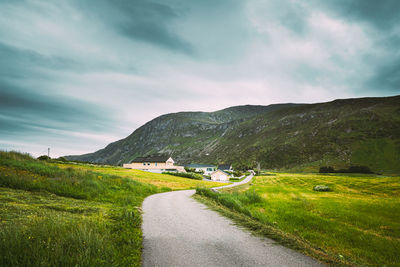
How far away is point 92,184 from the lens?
62.4 feet

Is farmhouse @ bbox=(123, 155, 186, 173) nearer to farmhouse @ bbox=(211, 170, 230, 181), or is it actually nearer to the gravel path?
farmhouse @ bbox=(211, 170, 230, 181)

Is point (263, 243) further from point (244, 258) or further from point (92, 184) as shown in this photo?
point (92, 184)

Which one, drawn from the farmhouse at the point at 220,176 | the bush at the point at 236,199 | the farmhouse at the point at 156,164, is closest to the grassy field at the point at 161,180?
the bush at the point at 236,199

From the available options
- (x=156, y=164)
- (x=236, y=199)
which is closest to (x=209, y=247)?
(x=236, y=199)

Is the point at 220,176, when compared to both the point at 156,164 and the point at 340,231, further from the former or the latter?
the point at 340,231

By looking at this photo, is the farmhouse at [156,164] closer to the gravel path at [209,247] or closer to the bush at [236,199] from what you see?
the bush at [236,199]

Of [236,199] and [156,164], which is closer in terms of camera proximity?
[236,199]

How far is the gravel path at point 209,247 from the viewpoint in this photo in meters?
5.48

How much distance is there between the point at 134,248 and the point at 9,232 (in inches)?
132

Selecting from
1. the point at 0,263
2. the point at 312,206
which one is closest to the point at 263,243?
the point at 0,263

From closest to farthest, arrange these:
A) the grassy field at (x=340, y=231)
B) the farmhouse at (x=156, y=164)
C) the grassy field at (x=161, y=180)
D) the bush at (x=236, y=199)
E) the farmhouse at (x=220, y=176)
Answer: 1. the grassy field at (x=340, y=231)
2. the bush at (x=236, y=199)
3. the grassy field at (x=161, y=180)
4. the farmhouse at (x=220, y=176)
5. the farmhouse at (x=156, y=164)

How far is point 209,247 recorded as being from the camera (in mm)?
6566

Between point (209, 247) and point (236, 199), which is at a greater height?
point (209, 247)

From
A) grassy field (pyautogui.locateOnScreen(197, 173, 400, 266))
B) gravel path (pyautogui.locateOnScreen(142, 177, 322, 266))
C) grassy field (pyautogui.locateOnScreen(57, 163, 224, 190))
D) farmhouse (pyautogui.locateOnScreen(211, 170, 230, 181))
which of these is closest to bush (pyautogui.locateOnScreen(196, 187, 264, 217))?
grassy field (pyautogui.locateOnScreen(197, 173, 400, 266))
